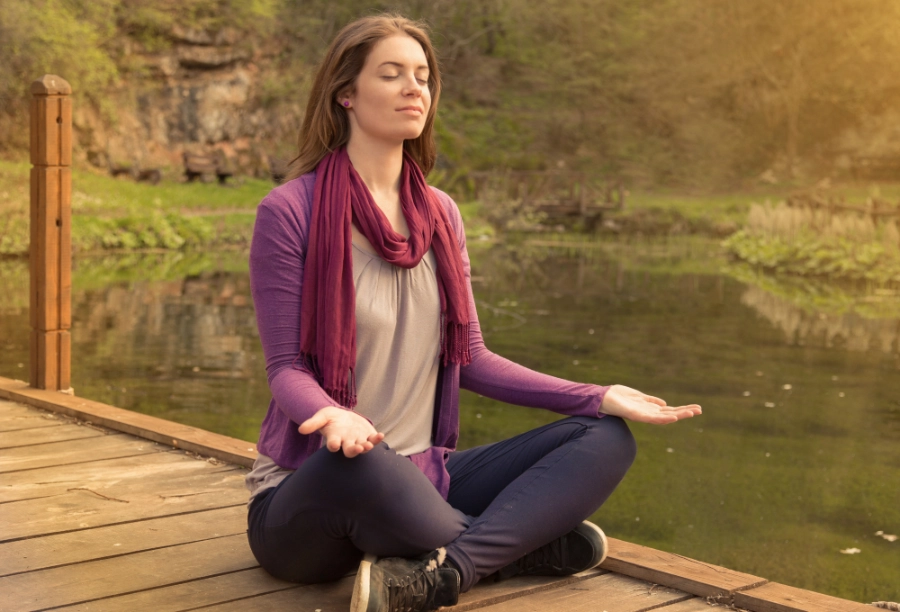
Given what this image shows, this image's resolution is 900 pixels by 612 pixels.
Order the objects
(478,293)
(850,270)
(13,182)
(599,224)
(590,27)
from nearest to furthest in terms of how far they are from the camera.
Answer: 1. (478,293)
2. (850,270)
3. (13,182)
4. (599,224)
5. (590,27)

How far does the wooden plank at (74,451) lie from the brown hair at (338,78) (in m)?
1.43

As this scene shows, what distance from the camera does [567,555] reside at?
2.47 metres

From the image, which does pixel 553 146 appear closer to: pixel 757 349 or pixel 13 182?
pixel 13 182

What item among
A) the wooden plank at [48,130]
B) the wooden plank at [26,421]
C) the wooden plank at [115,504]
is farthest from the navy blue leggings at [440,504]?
the wooden plank at [48,130]

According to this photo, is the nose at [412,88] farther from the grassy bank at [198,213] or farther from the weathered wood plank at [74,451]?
the grassy bank at [198,213]

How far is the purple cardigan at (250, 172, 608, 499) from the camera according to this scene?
2.29 meters

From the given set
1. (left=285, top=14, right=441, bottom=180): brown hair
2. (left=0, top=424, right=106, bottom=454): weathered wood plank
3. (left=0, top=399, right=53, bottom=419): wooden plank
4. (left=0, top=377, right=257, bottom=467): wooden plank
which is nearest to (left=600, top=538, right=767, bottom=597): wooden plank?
(left=285, top=14, right=441, bottom=180): brown hair

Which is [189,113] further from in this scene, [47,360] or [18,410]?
[18,410]

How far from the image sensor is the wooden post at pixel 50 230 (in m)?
4.39

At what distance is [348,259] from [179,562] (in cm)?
81

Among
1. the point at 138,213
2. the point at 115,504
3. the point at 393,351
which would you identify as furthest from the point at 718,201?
the point at 393,351

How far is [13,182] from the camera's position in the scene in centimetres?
1702

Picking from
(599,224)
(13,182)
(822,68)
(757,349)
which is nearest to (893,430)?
(757,349)

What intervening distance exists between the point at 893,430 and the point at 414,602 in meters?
4.97
